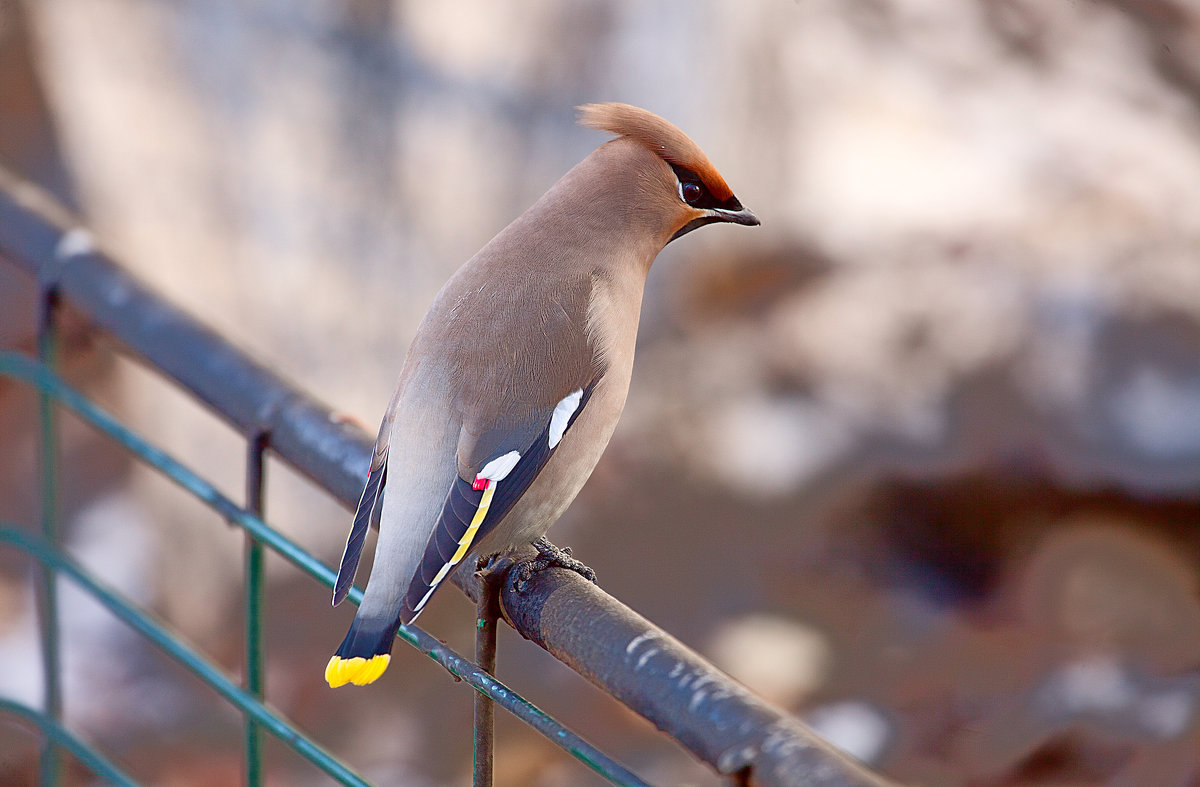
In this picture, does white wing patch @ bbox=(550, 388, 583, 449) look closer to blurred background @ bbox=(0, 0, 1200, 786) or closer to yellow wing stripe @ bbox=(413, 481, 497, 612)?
yellow wing stripe @ bbox=(413, 481, 497, 612)

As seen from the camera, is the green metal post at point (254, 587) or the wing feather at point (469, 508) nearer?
the wing feather at point (469, 508)

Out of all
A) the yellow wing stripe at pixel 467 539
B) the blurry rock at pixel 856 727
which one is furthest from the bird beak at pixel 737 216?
the blurry rock at pixel 856 727

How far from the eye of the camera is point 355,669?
3.49ft

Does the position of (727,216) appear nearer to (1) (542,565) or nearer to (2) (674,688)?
(1) (542,565)

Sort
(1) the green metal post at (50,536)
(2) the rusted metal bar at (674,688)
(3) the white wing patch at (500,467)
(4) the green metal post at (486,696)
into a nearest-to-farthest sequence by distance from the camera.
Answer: (2) the rusted metal bar at (674,688) → (4) the green metal post at (486,696) → (3) the white wing patch at (500,467) → (1) the green metal post at (50,536)

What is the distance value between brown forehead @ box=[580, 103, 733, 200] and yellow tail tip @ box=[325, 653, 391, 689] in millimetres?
474

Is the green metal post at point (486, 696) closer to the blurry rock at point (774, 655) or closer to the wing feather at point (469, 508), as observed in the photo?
the wing feather at point (469, 508)

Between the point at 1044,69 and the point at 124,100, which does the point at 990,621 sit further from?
the point at 124,100

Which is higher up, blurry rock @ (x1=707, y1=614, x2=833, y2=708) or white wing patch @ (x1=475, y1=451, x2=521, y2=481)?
blurry rock @ (x1=707, y1=614, x2=833, y2=708)

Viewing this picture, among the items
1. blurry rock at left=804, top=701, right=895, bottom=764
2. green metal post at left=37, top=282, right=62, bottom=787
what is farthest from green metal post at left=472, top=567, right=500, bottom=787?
blurry rock at left=804, top=701, right=895, bottom=764

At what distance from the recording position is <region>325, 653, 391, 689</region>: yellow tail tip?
106 cm

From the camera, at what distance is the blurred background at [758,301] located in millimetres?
3150

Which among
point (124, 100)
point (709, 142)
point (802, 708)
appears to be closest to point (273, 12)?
point (124, 100)

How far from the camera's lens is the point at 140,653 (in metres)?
3.09
